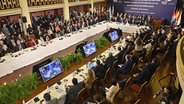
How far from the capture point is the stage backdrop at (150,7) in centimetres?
1437

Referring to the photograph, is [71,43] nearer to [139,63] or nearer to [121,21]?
[139,63]

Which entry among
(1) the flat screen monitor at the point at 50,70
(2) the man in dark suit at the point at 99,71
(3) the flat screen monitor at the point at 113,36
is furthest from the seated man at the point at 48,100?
(3) the flat screen monitor at the point at 113,36

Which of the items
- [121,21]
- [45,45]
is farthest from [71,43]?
[121,21]

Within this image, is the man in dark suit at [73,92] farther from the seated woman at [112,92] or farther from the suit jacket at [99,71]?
the suit jacket at [99,71]

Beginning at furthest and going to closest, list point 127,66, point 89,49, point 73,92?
point 89,49 < point 127,66 < point 73,92

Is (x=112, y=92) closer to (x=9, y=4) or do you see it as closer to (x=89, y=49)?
(x=89, y=49)

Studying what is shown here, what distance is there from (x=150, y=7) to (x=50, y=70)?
12.5 meters

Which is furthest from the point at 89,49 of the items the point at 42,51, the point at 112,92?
the point at 112,92

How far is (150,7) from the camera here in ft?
49.6

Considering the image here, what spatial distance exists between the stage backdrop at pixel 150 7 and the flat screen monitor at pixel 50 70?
476 inches

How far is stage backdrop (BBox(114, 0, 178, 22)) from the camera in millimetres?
14367

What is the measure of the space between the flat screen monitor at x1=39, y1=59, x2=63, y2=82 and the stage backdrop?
12.1 metres

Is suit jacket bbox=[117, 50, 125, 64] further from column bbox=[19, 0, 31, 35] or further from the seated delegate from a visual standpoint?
column bbox=[19, 0, 31, 35]

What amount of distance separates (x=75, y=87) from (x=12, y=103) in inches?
69.9
